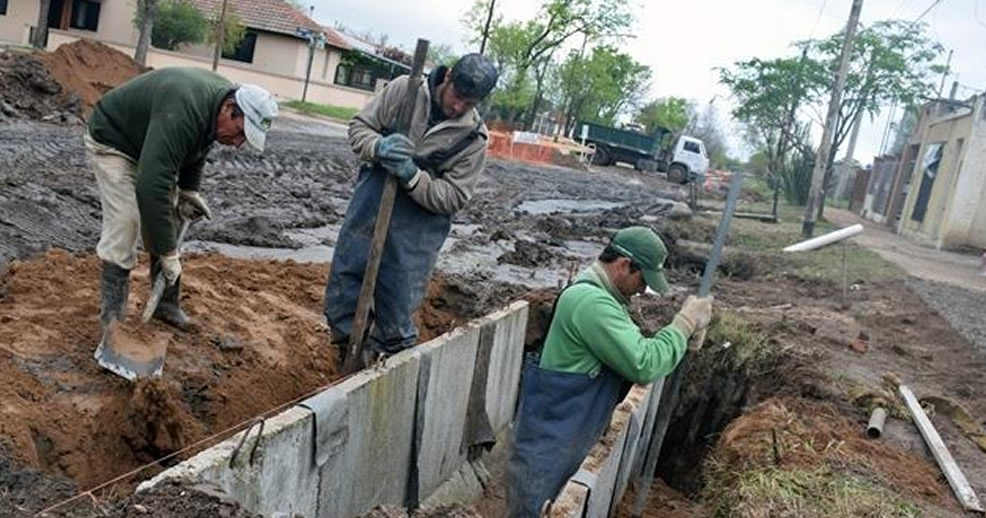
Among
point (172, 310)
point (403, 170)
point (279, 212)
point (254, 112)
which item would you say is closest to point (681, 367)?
point (403, 170)

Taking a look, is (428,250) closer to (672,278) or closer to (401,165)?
(401,165)

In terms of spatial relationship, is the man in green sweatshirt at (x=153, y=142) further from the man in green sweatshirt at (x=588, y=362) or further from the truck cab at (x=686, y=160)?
the truck cab at (x=686, y=160)

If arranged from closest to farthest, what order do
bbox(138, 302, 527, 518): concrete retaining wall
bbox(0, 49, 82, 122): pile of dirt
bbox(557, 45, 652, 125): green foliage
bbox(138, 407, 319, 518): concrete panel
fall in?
1. bbox(138, 407, 319, 518): concrete panel
2. bbox(138, 302, 527, 518): concrete retaining wall
3. bbox(0, 49, 82, 122): pile of dirt
4. bbox(557, 45, 652, 125): green foliage

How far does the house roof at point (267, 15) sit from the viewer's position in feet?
132

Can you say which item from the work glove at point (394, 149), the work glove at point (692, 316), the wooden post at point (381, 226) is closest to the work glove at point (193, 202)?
the wooden post at point (381, 226)

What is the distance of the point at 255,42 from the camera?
41125 mm

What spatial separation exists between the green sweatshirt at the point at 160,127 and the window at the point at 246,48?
3812cm

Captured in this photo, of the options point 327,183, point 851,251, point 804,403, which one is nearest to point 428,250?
point 804,403

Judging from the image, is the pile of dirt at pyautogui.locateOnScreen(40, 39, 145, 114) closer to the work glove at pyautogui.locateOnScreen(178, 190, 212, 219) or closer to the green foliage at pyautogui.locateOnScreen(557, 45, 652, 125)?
the work glove at pyautogui.locateOnScreen(178, 190, 212, 219)

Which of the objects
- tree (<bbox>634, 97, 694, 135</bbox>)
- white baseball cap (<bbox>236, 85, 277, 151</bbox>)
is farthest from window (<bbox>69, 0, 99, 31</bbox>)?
tree (<bbox>634, 97, 694, 135</bbox>)

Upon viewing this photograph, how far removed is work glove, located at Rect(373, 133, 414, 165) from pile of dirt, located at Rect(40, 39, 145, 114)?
1374 cm

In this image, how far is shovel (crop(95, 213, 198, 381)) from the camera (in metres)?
4.57

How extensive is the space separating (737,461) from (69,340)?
4.16 meters

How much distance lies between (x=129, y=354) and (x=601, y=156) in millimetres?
43925
